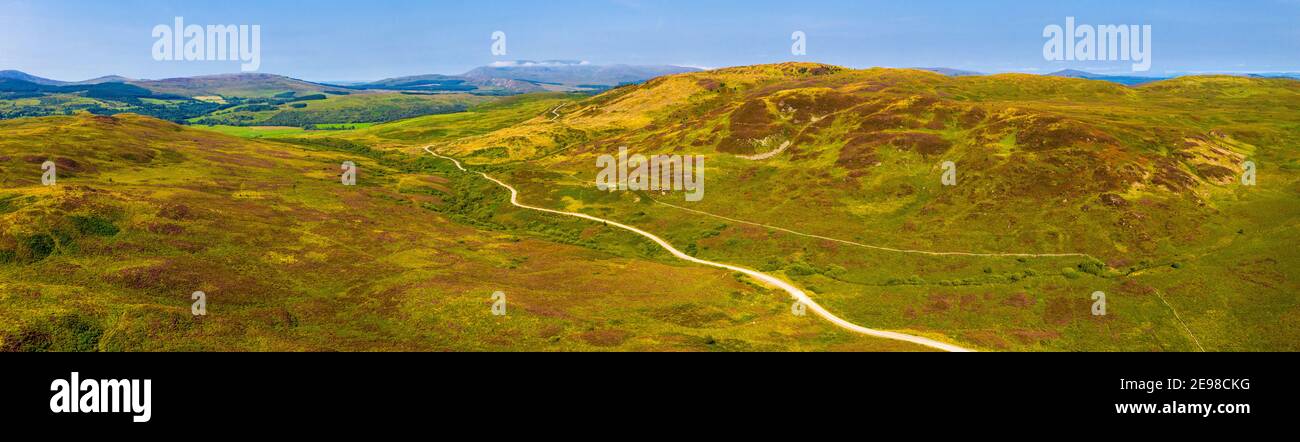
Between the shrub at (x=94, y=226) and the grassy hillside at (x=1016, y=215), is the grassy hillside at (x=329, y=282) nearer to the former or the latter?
the shrub at (x=94, y=226)

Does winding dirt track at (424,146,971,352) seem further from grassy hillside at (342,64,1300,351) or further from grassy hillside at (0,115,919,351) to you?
grassy hillside at (0,115,919,351)

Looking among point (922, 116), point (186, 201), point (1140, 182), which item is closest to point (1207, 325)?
point (1140, 182)

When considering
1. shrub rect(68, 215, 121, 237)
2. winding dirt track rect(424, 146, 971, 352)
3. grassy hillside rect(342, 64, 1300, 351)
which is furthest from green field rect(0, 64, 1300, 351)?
winding dirt track rect(424, 146, 971, 352)

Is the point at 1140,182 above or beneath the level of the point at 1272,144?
beneath

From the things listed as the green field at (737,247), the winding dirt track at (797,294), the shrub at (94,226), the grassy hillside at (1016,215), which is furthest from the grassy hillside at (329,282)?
the grassy hillside at (1016,215)

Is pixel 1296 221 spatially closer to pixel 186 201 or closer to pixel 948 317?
pixel 948 317

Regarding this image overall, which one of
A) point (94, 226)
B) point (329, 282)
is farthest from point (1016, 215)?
point (94, 226)
